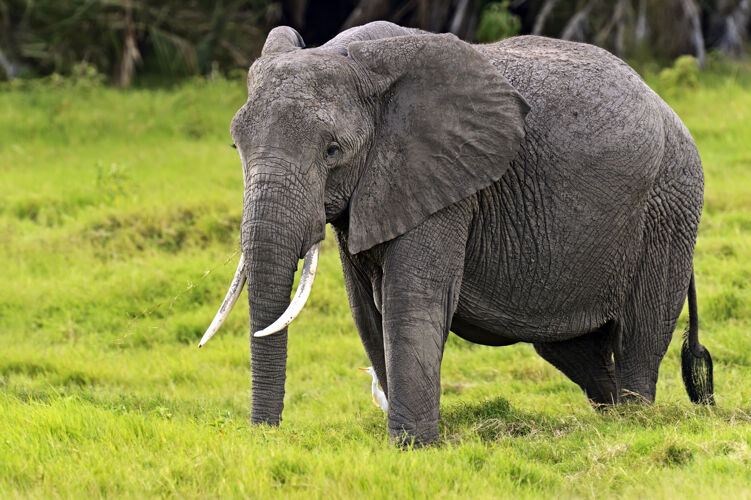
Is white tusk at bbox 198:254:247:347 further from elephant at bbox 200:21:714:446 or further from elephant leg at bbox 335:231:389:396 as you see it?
elephant leg at bbox 335:231:389:396

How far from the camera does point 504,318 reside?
19.4 feet

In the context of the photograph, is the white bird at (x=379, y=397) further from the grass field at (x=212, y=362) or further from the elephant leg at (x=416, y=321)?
the elephant leg at (x=416, y=321)

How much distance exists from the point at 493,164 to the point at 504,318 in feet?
2.97

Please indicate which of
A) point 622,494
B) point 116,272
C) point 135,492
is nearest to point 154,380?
point 116,272

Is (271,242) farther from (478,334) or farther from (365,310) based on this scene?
(478,334)

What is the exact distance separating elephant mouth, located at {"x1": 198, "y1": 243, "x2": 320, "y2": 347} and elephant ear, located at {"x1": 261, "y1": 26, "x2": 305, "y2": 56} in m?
0.96

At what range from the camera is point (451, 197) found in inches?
210

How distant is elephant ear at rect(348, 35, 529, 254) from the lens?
206 inches

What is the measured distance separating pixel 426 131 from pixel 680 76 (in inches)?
389

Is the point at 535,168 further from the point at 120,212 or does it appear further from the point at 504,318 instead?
the point at 120,212

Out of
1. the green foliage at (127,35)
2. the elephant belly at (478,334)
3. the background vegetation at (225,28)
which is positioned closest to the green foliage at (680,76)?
the background vegetation at (225,28)

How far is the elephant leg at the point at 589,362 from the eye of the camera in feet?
22.0

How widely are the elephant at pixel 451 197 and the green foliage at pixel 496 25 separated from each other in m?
8.99

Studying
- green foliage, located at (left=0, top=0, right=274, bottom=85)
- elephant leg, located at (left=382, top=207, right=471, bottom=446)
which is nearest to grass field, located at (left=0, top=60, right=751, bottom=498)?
elephant leg, located at (left=382, top=207, right=471, bottom=446)
